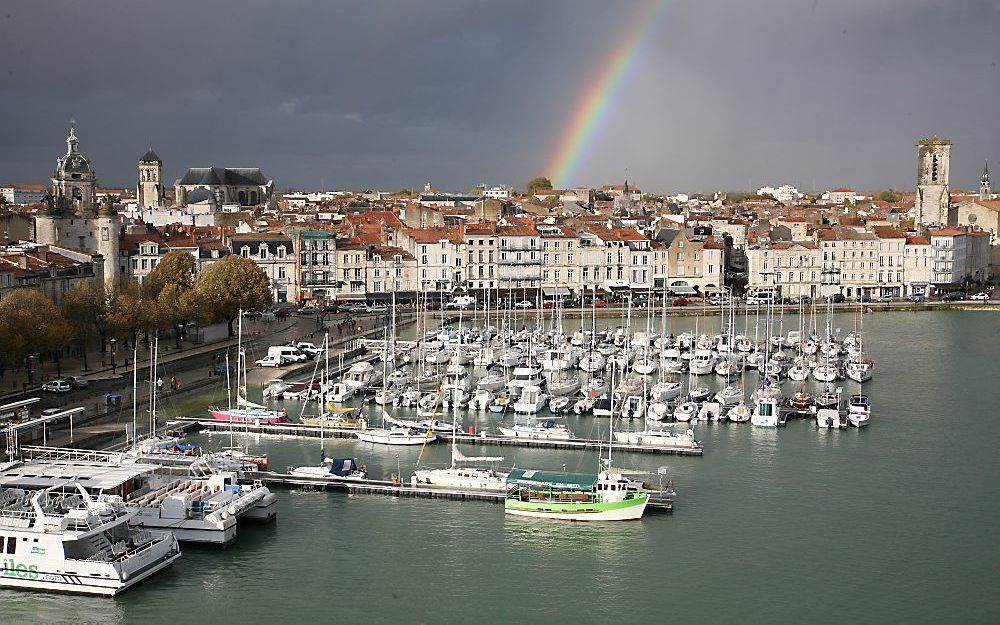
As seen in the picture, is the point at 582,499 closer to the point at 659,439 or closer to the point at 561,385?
the point at 659,439

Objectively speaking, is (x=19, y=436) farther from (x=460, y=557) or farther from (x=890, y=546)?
(x=890, y=546)

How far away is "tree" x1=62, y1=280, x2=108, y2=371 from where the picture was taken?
88.1 ft

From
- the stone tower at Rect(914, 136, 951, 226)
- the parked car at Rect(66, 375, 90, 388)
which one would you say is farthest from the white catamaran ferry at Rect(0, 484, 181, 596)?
the stone tower at Rect(914, 136, 951, 226)

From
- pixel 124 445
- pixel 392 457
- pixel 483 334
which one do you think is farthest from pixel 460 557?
pixel 483 334

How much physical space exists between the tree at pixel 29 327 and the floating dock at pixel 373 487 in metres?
7.94

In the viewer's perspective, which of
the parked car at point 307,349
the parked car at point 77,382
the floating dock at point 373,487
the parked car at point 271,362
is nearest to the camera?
the floating dock at point 373,487

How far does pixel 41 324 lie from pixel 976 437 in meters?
19.9

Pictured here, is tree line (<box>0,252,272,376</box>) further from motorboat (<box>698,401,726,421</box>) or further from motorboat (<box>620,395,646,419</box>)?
motorboat (<box>698,401,726,421</box>)

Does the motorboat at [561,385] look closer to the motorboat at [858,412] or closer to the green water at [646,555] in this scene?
the green water at [646,555]

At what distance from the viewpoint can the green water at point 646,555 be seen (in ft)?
44.3

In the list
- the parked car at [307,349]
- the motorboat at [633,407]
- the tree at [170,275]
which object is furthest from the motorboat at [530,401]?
the tree at [170,275]

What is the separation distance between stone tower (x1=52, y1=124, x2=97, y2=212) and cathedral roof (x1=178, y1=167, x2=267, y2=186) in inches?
1186

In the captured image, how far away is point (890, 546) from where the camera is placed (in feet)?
51.4

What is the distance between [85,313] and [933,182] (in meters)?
51.6
